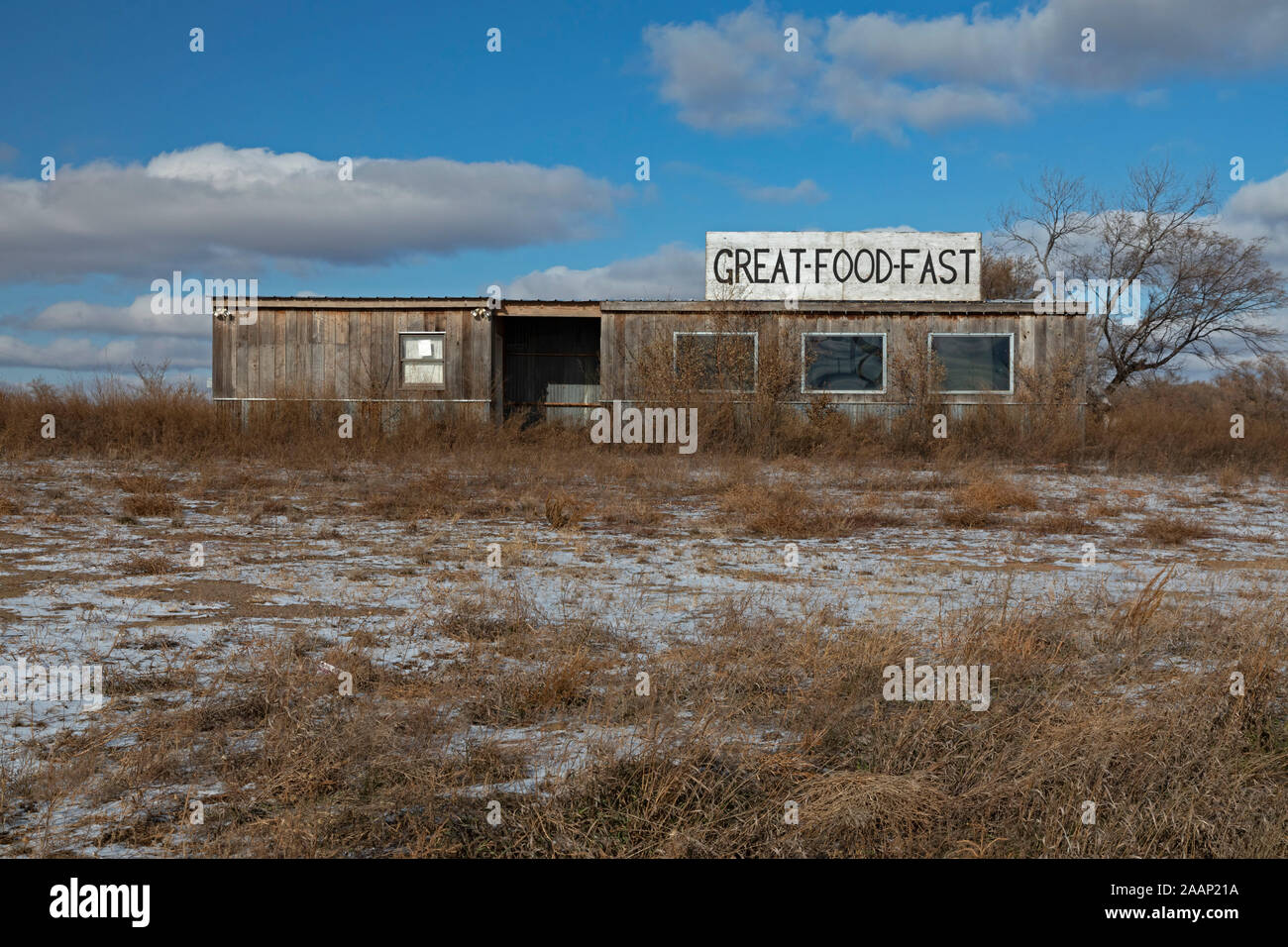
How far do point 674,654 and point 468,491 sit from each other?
26.0 ft

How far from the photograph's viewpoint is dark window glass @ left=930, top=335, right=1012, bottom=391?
20891mm

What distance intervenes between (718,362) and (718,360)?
0.04 meters

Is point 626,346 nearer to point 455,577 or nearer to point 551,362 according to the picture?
point 551,362

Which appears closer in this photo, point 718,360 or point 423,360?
point 718,360

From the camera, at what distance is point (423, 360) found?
21.5 m

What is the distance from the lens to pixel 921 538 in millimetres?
9523

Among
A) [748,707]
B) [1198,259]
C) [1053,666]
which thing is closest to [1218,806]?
[1053,666]

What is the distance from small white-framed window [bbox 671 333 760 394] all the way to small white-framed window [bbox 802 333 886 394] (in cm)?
127

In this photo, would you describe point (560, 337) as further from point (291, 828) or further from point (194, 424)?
point (291, 828)
